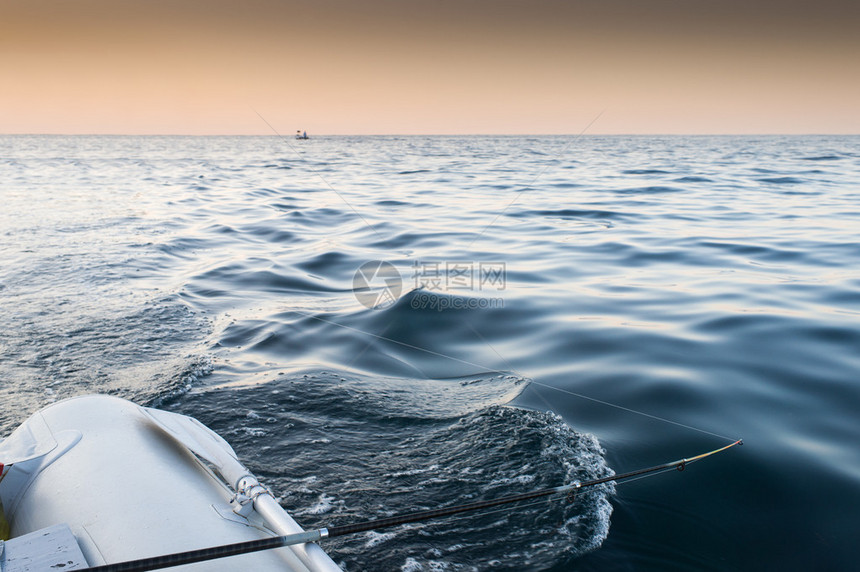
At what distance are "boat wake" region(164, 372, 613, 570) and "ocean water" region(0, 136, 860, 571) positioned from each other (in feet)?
0.06

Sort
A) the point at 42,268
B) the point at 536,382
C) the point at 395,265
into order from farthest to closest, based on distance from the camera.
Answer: the point at 395,265 < the point at 42,268 < the point at 536,382

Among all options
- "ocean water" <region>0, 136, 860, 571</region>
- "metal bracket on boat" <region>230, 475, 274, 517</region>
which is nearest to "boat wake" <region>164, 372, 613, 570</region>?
"ocean water" <region>0, 136, 860, 571</region>

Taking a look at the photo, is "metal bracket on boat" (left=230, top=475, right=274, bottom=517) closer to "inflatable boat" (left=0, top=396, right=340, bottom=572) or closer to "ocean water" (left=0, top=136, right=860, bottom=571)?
"inflatable boat" (left=0, top=396, right=340, bottom=572)

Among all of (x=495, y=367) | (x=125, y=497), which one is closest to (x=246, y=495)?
(x=125, y=497)

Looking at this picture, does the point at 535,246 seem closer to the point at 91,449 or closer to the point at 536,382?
the point at 536,382

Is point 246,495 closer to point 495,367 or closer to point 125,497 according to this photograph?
point 125,497

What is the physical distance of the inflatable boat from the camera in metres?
1.93

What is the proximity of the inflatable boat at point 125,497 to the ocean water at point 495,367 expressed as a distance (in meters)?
0.81

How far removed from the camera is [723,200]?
56.6 feet

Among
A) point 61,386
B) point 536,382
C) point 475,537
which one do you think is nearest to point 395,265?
point 536,382

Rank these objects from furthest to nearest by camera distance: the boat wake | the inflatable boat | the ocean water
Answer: the ocean water → the boat wake → the inflatable boat

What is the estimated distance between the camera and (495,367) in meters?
5.54

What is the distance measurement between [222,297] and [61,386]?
10.3 ft

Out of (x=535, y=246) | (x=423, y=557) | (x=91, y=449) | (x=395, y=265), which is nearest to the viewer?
(x=91, y=449)
